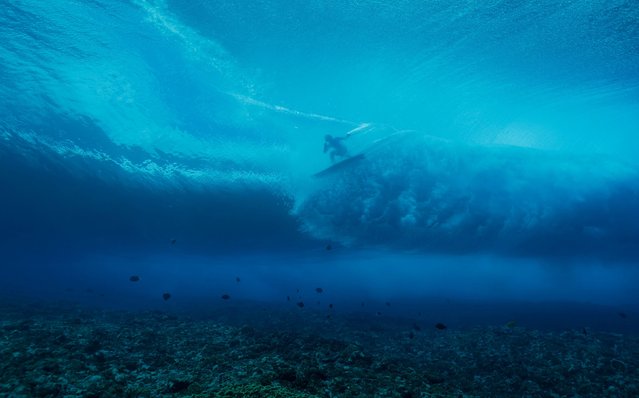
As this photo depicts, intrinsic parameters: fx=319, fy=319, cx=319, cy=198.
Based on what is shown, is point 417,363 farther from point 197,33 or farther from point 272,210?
point 272,210

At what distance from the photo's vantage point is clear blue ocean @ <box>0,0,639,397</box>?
37.9ft

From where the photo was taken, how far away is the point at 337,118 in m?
26.6

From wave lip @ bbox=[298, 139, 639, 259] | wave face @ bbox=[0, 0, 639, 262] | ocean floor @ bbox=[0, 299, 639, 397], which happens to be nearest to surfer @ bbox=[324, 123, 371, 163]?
wave face @ bbox=[0, 0, 639, 262]

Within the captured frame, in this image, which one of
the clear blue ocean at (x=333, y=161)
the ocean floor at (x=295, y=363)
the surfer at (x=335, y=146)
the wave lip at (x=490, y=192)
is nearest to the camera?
the ocean floor at (x=295, y=363)

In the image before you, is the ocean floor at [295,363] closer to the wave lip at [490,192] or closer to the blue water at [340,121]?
the blue water at [340,121]

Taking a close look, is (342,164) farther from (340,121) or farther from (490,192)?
(490,192)

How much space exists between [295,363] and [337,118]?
66.5 ft

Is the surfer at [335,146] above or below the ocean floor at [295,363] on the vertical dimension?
above

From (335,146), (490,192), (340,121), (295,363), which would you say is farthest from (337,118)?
(295,363)

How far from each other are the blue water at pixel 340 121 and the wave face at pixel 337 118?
144mm

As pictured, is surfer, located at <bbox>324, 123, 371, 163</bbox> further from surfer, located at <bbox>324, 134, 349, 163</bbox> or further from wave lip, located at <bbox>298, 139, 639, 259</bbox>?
wave lip, located at <bbox>298, 139, 639, 259</bbox>

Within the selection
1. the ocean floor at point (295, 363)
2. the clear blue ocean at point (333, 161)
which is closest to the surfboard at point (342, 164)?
the clear blue ocean at point (333, 161)

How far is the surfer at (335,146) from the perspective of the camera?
26000 millimetres

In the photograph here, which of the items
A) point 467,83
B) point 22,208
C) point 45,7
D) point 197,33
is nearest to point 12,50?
point 45,7
